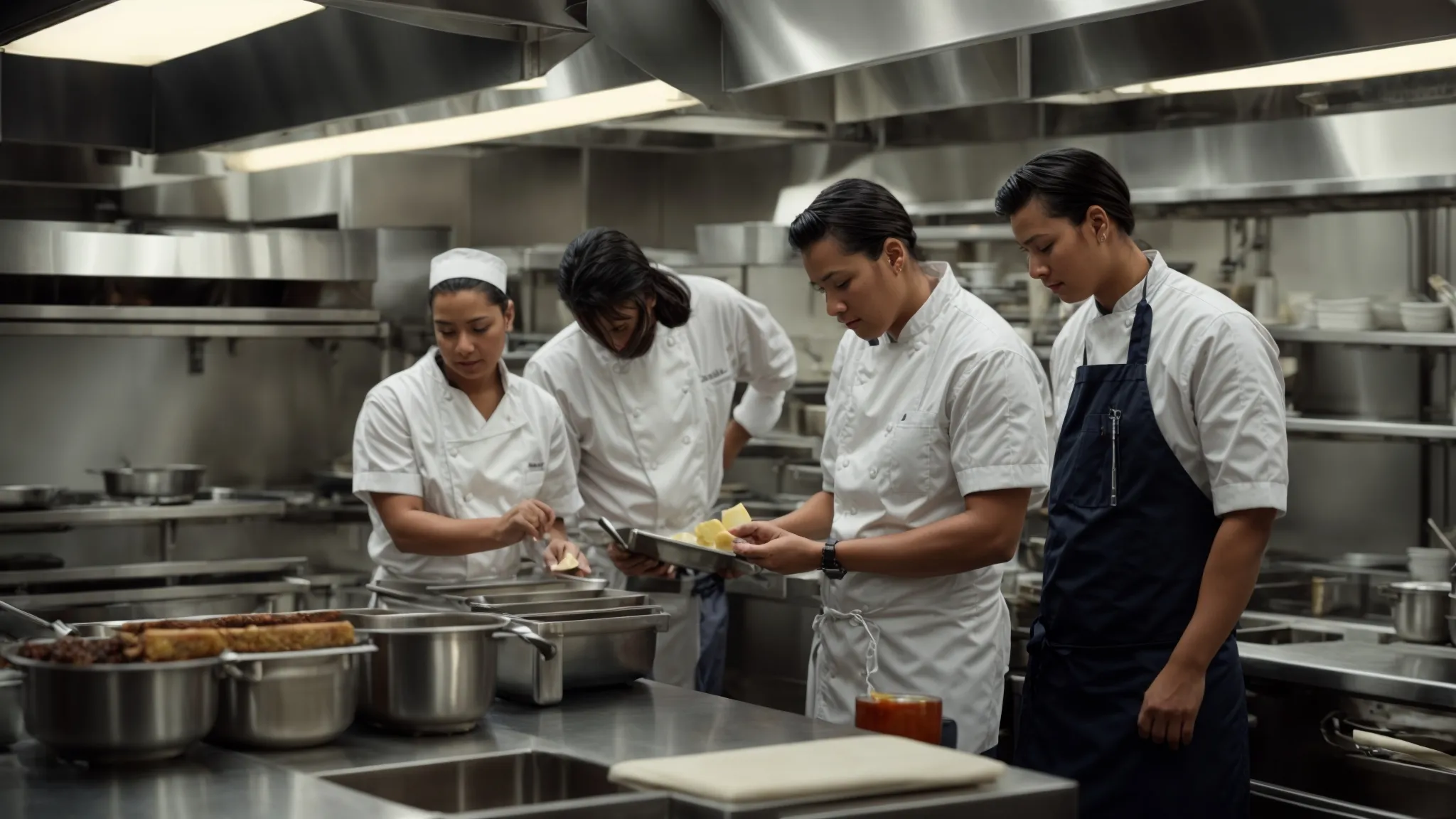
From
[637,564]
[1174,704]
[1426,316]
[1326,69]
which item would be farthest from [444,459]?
[1426,316]

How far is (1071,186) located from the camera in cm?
257

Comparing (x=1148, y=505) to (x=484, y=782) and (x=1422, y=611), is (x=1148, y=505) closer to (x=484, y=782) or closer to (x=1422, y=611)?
(x=484, y=782)

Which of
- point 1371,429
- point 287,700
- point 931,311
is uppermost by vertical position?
point 931,311

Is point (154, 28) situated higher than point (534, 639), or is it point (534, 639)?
point (154, 28)

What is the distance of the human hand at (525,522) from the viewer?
310cm

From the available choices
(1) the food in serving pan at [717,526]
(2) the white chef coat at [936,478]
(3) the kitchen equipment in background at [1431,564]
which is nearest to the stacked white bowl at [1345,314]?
(3) the kitchen equipment in background at [1431,564]

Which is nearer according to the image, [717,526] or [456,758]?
[456,758]

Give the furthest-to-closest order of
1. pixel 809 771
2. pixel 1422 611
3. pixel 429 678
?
pixel 1422 611 → pixel 429 678 → pixel 809 771

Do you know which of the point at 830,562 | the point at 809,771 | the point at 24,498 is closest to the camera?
the point at 809,771

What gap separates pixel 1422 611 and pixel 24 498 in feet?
12.0

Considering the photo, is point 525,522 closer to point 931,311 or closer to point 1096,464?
point 931,311

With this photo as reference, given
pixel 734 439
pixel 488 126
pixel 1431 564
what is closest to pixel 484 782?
pixel 488 126

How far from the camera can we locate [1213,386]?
2.49m

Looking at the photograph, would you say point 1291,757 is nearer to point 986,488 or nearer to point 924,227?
point 986,488
